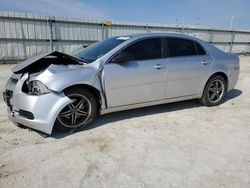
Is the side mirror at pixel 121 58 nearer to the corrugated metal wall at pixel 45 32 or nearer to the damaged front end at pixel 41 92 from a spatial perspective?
the damaged front end at pixel 41 92

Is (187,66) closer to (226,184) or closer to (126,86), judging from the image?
(126,86)

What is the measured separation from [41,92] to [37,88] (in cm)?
9

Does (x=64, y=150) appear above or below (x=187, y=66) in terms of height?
below

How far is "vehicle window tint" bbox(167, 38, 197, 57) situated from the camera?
4133 mm

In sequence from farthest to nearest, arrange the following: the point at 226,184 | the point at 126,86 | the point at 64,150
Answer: the point at 126,86 → the point at 64,150 → the point at 226,184

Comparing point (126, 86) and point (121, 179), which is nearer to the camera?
point (121, 179)

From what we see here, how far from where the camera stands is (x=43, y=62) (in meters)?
3.56

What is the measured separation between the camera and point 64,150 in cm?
286

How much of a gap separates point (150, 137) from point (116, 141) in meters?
0.55

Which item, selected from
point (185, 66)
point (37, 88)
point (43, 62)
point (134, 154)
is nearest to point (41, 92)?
point (37, 88)

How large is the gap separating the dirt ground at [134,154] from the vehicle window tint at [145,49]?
Answer: 118 centimetres

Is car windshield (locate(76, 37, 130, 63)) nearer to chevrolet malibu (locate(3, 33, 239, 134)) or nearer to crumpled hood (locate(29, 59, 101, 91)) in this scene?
chevrolet malibu (locate(3, 33, 239, 134))

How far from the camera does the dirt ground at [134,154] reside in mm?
2303

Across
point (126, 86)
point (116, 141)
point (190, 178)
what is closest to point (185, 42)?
point (126, 86)
